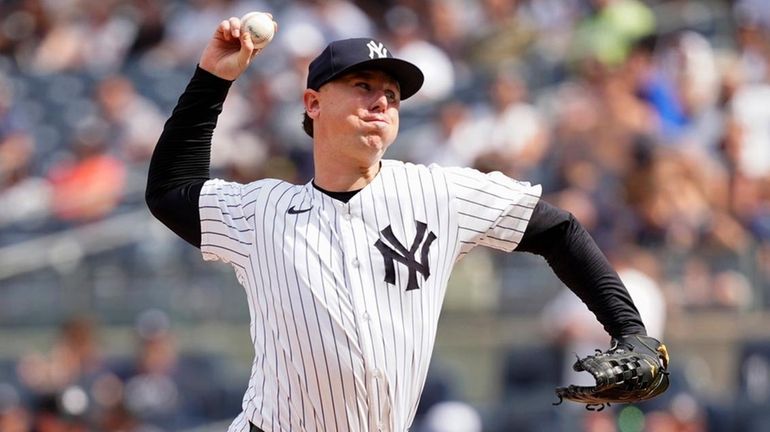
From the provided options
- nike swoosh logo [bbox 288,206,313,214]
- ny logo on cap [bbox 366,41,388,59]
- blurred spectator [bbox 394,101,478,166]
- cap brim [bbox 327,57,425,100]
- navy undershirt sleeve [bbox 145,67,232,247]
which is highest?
A: blurred spectator [bbox 394,101,478,166]

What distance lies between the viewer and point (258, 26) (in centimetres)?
355

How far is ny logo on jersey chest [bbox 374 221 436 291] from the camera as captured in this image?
343 cm

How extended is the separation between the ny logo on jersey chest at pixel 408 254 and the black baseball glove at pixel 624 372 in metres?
0.44

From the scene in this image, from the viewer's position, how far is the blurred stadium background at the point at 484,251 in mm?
7516

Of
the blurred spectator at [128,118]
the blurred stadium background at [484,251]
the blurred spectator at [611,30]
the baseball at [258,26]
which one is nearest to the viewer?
the baseball at [258,26]

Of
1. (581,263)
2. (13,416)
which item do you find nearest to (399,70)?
(581,263)

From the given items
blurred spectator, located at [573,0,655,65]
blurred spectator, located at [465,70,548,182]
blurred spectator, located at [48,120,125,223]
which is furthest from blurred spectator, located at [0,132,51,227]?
blurred spectator, located at [573,0,655,65]

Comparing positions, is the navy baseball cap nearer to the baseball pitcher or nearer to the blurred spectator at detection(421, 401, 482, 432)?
the baseball pitcher

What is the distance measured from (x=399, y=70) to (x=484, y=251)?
4623mm

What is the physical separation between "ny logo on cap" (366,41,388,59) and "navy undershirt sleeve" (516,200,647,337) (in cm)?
53

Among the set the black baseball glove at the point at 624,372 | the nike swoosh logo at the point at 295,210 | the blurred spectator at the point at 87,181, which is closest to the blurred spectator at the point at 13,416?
Answer: the blurred spectator at the point at 87,181

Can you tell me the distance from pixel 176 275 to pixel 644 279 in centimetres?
311

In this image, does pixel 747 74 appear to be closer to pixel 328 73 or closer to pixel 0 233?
pixel 0 233

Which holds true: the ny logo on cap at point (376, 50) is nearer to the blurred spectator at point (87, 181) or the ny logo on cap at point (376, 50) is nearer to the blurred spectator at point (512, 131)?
the blurred spectator at point (512, 131)
